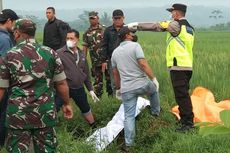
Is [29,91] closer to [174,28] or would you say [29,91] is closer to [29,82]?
[29,82]

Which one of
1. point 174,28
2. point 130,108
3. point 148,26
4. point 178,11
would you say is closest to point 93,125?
point 130,108

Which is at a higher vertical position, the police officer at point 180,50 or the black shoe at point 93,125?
the police officer at point 180,50

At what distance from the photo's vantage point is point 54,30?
320 inches

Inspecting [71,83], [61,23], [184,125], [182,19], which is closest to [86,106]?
[71,83]

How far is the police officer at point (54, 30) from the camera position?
8.01 metres

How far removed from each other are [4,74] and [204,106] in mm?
3600

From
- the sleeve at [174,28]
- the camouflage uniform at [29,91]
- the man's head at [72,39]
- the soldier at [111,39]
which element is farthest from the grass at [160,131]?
the camouflage uniform at [29,91]

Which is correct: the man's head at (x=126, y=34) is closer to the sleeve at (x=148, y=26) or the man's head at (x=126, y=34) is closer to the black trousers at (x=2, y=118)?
the sleeve at (x=148, y=26)

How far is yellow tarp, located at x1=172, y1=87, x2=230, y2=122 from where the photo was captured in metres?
6.05

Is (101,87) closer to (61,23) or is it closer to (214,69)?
(61,23)

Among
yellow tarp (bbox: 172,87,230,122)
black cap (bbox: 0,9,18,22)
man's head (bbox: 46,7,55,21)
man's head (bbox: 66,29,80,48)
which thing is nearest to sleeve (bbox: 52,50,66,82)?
black cap (bbox: 0,9,18,22)

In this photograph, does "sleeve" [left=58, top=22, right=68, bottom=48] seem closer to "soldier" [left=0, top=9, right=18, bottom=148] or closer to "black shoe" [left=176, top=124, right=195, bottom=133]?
"soldier" [left=0, top=9, right=18, bottom=148]

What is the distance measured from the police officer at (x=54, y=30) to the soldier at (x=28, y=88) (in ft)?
15.0

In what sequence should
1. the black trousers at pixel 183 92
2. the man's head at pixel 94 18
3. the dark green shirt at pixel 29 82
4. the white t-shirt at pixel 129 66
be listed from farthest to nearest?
the man's head at pixel 94 18
the black trousers at pixel 183 92
the white t-shirt at pixel 129 66
the dark green shirt at pixel 29 82
